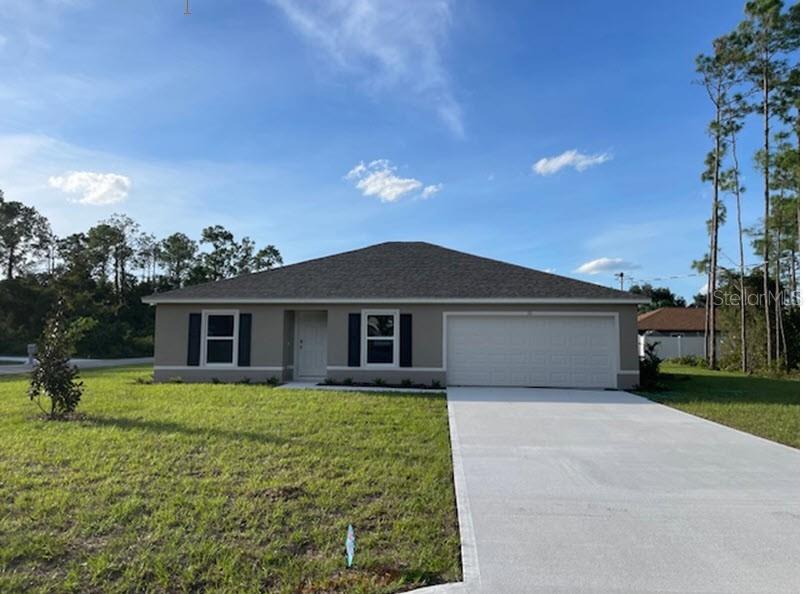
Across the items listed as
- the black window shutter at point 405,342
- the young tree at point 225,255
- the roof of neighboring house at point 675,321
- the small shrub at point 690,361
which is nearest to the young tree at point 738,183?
the small shrub at point 690,361

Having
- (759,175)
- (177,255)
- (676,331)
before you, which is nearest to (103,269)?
(177,255)

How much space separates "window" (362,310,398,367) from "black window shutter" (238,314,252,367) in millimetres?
3207

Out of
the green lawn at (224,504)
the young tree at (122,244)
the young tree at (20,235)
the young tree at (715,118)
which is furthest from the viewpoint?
the young tree at (122,244)

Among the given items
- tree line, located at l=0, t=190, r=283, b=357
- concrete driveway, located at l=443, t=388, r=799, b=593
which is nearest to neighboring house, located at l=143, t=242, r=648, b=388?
concrete driveway, located at l=443, t=388, r=799, b=593

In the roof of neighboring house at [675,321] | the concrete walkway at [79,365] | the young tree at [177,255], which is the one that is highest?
the young tree at [177,255]

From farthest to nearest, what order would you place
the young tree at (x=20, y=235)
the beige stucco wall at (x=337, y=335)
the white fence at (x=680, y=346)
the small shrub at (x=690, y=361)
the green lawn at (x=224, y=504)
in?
the young tree at (x=20, y=235)
the white fence at (x=680, y=346)
the small shrub at (x=690, y=361)
the beige stucco wall at (x=337, y=335)
the green lawn at (x=224, y=504)

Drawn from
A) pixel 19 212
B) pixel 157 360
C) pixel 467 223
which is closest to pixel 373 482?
pixel 157 360

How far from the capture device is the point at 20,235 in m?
43.6

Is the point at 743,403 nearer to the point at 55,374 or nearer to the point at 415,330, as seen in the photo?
the point at 415,330

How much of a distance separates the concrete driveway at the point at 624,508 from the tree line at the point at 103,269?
33002 millimetres

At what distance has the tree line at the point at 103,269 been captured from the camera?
3600 cm

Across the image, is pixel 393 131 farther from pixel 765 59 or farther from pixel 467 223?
pixel 765 59

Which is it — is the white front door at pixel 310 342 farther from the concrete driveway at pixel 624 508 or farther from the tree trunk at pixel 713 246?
the tree trunk at pixel 713 246

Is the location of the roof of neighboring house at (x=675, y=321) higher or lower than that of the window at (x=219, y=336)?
higher
